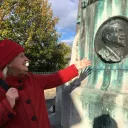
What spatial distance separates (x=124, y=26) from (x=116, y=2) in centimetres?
38

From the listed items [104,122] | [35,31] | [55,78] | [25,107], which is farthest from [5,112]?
[35,31]

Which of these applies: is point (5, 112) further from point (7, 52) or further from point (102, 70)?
point (102, 70)

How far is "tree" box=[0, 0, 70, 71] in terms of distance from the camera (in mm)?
22312

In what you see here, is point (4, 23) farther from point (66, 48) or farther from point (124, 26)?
point (124, 26)

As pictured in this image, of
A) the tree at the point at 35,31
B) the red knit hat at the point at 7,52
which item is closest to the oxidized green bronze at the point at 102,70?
the red knit hat at the point at 7,52

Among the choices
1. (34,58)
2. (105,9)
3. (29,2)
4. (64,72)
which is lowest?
(34,58)

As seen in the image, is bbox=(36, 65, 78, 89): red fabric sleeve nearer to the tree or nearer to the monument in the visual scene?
the monument

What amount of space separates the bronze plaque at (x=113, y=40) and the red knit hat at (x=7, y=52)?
139cm

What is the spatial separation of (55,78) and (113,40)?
100 cm

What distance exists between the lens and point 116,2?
12.3 feet

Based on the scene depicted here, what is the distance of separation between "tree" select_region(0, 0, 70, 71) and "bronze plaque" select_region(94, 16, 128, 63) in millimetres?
18157

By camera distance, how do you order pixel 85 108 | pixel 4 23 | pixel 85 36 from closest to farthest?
pixel 85 108
pixel 85 36
pixel 4 23

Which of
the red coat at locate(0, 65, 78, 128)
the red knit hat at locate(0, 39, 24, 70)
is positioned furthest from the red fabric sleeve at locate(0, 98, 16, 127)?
the red knit hat at locate(0, 39, 24, 70)

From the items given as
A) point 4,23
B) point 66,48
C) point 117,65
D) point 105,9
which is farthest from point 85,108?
point 66,48
